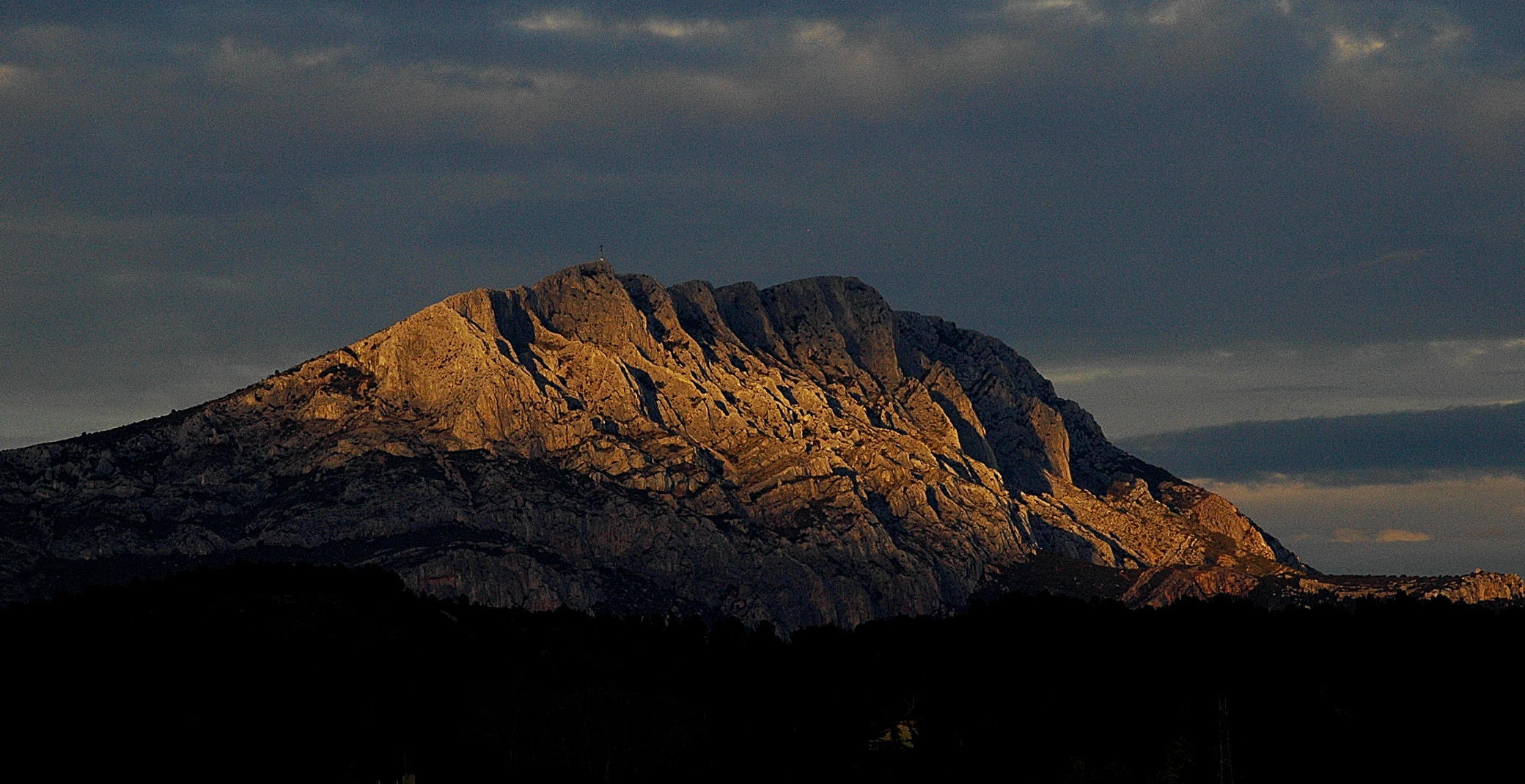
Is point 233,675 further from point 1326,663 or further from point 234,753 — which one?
point 1326,663

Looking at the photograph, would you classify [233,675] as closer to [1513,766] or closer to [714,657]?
[714,657]

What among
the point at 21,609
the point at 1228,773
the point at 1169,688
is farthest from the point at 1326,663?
the point at 21,609

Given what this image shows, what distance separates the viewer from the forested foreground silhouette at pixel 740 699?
146625mm

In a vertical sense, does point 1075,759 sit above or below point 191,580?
below

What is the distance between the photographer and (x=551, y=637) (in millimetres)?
194875

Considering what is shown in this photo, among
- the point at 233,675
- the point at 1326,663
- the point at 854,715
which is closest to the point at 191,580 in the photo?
the point at 233,675

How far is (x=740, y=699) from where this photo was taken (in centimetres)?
17825

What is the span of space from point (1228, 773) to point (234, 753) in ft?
237

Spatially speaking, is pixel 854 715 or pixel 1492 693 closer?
pixel 1492 693

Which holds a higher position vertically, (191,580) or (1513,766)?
(191,580)

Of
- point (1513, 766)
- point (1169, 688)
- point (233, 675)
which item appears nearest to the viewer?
point (1513, 766)

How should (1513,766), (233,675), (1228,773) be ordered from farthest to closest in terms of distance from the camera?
(233,675), (1513,766), (1228,773)

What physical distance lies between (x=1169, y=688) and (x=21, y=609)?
317 feet

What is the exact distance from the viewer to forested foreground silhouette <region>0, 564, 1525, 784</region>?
147 meters
